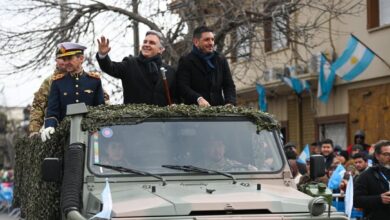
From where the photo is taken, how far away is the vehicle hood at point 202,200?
5.68 m

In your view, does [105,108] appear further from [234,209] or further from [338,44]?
[338,44]

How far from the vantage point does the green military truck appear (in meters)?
6.11

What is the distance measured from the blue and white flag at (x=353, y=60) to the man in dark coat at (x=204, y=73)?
10.6m

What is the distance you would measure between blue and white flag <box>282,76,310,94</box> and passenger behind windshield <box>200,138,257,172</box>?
50.5 feet

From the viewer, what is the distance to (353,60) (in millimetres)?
19375

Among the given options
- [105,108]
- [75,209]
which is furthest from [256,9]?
[75,209]

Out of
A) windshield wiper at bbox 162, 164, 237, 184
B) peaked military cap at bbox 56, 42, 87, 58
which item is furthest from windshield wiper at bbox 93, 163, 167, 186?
peaked military cap at bbox 56, 42, 87, 58

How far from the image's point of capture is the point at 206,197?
5914 millimetres

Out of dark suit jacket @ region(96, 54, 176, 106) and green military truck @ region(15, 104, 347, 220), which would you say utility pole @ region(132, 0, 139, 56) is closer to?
dark suit jacket @ region(96, 54, 176, 106)

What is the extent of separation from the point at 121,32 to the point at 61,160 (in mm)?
11541

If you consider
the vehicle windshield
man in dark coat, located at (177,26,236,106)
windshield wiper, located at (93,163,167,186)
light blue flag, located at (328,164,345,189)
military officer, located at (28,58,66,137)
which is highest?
man in dark coat, located at (177,26,236,106)

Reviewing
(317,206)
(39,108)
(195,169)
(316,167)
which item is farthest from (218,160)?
(39,108)

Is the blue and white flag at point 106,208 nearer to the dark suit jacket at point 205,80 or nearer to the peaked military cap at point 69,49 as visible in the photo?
the peaked military cap at point 69,49

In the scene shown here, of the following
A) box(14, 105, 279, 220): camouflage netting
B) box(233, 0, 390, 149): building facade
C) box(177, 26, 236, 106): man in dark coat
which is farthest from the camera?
box(233, 0, 390, 149): building facade
